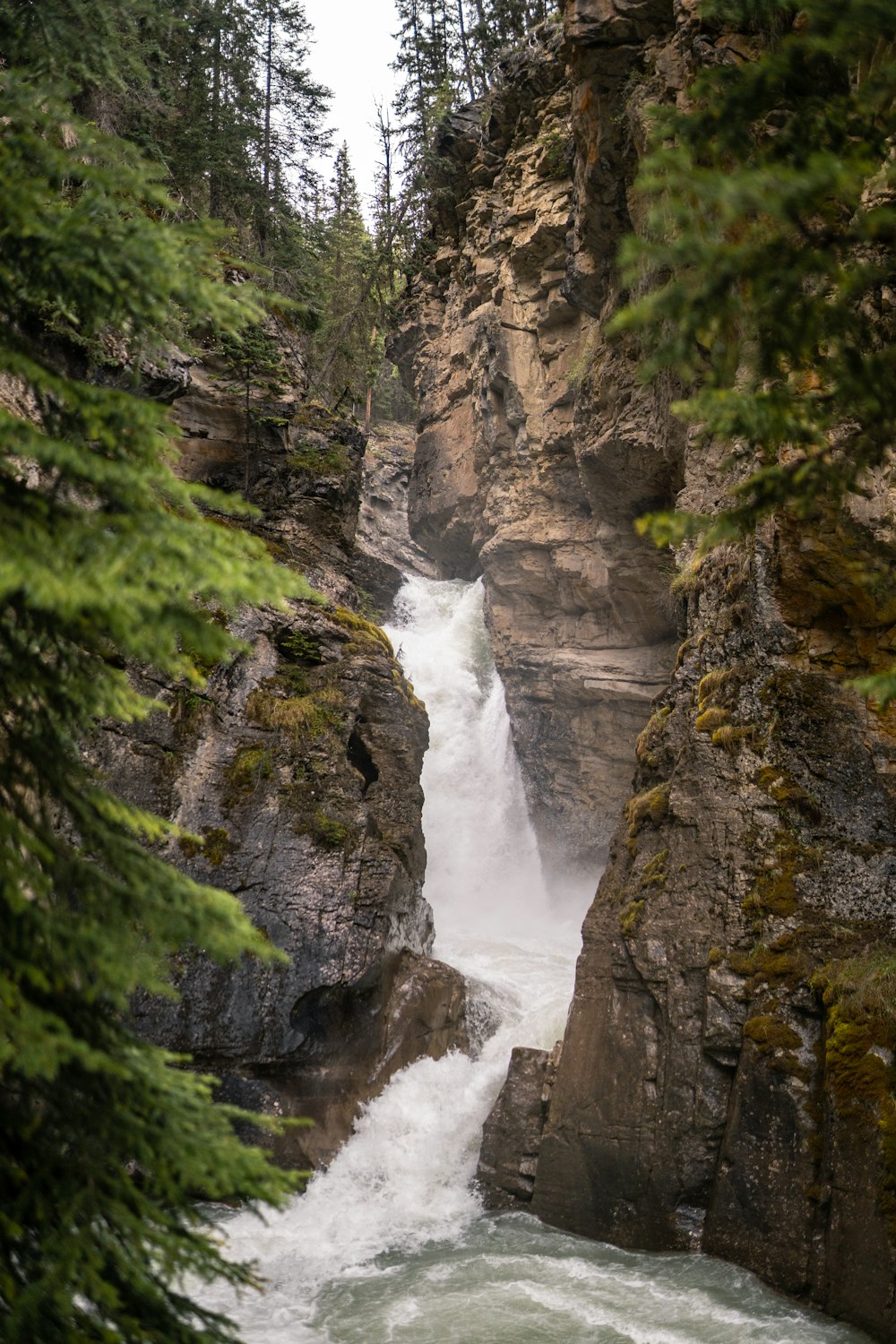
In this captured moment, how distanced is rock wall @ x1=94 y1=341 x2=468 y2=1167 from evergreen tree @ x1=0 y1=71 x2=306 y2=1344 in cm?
672

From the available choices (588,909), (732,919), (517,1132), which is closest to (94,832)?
(732,919)

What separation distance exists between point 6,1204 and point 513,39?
118 ft

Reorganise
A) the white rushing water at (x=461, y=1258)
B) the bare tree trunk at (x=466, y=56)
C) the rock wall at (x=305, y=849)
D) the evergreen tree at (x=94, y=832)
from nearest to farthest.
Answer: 1. the evergreen tree at (x=94, y=832)
2. the white rushing water at (x=461, y=1258)
3. the rock wall at (x=305, y=849)
4. the bare tree trunk at (x=466, y=56)

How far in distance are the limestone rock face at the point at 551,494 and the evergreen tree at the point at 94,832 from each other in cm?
1524

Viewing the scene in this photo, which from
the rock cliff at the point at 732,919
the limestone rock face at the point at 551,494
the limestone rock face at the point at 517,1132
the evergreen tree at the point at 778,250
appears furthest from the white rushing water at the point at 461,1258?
the evergreen tree at the point at 778,250

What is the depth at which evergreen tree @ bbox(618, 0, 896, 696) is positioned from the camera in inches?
147

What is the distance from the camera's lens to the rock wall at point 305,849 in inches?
439

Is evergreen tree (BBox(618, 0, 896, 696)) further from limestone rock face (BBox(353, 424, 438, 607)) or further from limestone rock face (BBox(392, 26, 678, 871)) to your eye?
limestone rock face (BBox(353, 424, 438, 607))

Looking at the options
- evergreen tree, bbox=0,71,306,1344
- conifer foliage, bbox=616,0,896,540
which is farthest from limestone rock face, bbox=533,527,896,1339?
evergreen tree, bbox=0,71,306,1344

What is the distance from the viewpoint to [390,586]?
30625 mm

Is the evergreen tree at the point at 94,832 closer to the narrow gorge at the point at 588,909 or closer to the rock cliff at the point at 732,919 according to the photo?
the narrow gorge at the point at 588,909

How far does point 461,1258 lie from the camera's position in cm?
934

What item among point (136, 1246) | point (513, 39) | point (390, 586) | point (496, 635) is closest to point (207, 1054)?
point (136, 1246)

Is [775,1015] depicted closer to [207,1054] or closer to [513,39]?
[207,1054]
